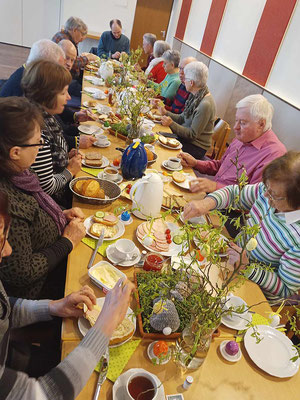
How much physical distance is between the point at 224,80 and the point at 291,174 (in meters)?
4.65

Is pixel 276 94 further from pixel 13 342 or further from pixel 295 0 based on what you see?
pixel 13 342

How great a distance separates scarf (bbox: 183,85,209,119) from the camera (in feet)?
10.4

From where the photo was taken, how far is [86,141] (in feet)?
7.47

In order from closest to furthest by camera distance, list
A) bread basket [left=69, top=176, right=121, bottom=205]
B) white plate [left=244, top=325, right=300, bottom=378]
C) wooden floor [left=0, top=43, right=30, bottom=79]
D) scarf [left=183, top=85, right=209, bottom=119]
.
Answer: white plate [left=244, top=325, right=300, bottom=378]
bread basket [left=69, top=176, right=121, bottom=205]
scarf [left=183, top=85, right=209, bottom=119]
wooden floor [left=0, top=43, right=30, bottom=79]

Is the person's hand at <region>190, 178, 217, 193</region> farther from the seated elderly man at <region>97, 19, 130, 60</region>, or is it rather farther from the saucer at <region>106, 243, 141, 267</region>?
the seated elderly man at <region>97, 19, 130, 60</region>

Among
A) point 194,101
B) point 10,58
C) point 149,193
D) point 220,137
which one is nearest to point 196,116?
point 194,101

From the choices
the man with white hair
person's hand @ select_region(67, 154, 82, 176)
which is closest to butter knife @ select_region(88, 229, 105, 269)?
person's hand @ select_region(67, 154, 82, 176)

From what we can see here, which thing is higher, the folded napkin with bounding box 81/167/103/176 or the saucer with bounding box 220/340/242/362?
the saucer with bounding box 220/340/242/362

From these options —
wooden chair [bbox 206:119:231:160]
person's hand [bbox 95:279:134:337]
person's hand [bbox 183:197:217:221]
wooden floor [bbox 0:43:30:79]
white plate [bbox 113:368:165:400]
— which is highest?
person's hand [bbox 95:279:134:337]

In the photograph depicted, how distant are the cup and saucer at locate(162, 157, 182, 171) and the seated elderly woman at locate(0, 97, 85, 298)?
1.02m

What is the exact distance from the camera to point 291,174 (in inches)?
54.0

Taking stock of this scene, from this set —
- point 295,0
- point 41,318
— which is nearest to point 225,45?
point 295,0

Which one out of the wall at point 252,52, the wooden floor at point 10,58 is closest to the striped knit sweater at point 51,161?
the wall at point 252,52

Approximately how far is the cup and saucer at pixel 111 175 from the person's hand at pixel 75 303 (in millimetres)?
927
